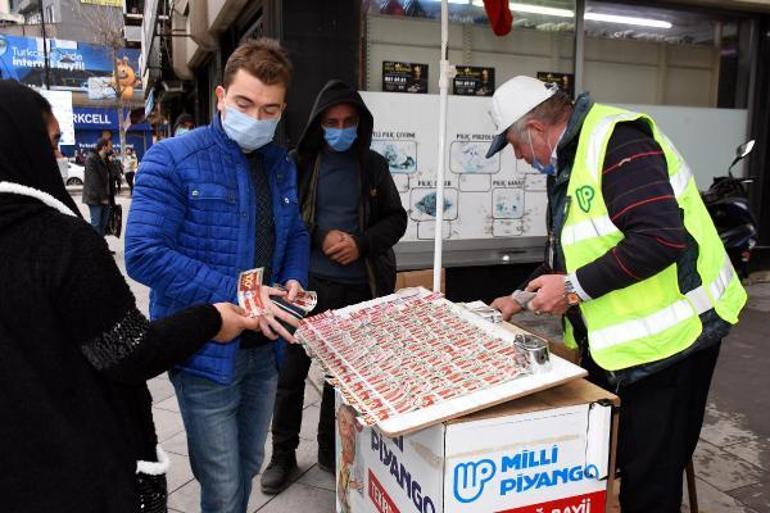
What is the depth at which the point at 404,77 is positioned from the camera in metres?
5.46

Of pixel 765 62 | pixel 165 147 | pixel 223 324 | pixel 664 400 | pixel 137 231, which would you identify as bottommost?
pixel 664 400

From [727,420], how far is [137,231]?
3.68m

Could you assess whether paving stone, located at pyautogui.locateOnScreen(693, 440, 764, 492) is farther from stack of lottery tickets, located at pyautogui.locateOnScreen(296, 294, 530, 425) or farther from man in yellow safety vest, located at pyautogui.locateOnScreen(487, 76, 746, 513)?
stack of lottery tickets, located at pyautogui.locateOnScreen(296, 294, 530, 425)

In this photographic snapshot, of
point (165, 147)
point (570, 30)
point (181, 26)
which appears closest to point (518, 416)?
point (165, 147)

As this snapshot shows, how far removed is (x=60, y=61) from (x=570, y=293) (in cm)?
4905

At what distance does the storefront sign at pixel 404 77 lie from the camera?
5410mm

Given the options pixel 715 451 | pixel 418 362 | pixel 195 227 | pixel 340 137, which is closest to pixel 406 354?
pixel 418 362

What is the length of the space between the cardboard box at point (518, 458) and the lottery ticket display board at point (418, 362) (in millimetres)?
81

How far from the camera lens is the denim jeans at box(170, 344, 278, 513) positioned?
1973 mm

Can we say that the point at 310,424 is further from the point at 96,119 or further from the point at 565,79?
the point at 96,119

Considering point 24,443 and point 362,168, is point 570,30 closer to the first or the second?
point 362,168

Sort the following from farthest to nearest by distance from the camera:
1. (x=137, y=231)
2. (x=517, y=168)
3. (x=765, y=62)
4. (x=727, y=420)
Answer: (x=765, y=62) < (x=517, y=168) < (x=727, y=420) < (x=137, y=231)

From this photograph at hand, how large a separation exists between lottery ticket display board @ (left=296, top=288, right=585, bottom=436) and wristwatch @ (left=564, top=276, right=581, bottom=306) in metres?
0.21

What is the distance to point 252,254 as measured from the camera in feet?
6.64
